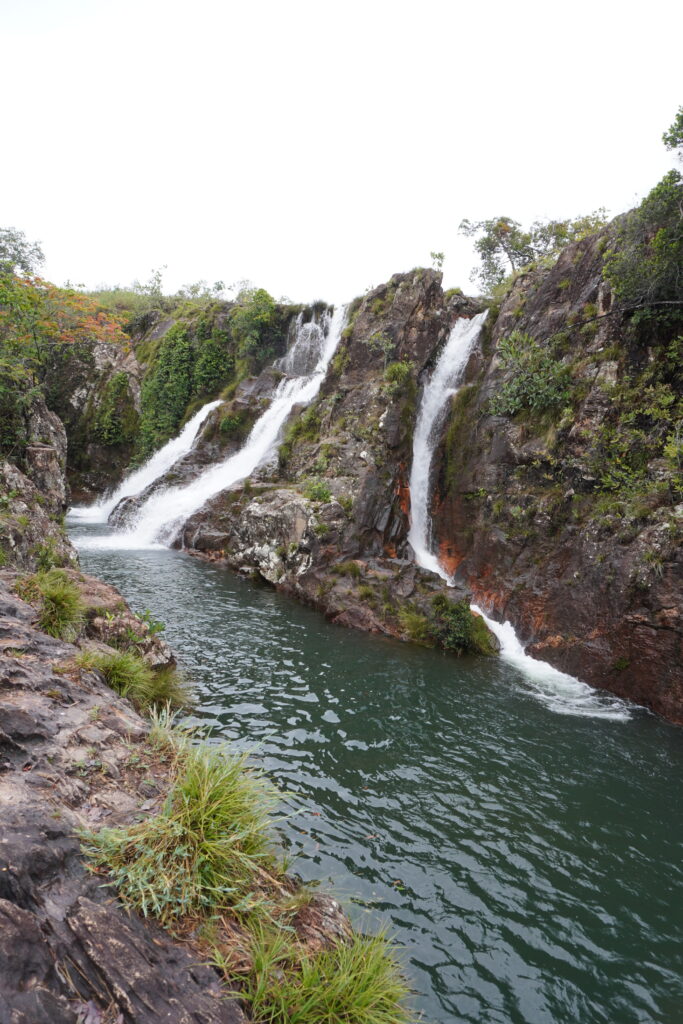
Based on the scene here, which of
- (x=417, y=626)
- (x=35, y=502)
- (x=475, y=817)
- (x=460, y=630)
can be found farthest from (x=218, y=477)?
(x=475, y=817)

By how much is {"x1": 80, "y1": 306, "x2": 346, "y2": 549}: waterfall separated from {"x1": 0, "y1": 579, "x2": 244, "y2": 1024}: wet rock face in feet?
61.6

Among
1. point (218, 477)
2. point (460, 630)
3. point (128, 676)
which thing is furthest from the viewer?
point (218, 477)

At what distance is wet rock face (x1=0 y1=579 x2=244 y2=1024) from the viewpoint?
8.16 ft

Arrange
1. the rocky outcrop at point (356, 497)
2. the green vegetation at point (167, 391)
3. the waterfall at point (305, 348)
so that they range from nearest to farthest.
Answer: the rocky outcrop at point (356, 497) → the waterfall at point (305, 348) → the green vegetation at point (167, 391)

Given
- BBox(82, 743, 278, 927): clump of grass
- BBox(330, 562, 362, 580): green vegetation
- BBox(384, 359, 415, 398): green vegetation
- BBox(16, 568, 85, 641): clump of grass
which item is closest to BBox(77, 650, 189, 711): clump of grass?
BBox(16, 568, 85, 641): clump of grass

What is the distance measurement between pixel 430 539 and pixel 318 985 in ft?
56.9

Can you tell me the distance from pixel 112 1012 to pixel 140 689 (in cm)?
467

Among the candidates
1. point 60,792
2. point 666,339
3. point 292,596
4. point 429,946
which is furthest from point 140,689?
point 666,339

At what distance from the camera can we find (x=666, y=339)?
47.4ft

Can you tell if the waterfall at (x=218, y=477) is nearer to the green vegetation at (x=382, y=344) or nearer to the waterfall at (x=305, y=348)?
the waterfall at (x=305, y=348)

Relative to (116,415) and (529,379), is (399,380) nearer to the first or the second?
(529,379)

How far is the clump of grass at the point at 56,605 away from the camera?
689 cm

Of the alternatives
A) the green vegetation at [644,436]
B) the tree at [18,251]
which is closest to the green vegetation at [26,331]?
the tree at [18,251]

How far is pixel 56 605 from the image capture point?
7.16 metres
